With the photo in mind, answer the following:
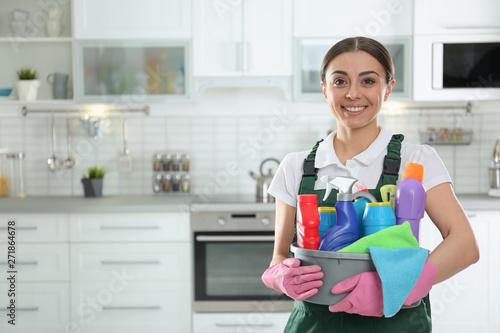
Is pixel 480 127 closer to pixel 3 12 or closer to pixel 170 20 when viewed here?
pixel 170 20

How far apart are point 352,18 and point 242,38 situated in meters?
0.62

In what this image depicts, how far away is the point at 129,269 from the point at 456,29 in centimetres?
220

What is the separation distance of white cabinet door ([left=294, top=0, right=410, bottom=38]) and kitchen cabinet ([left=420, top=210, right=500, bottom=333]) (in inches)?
42.8

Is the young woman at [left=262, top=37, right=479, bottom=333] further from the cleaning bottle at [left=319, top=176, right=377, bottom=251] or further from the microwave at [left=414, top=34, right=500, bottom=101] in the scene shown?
the microwave at [left=414, top=34, right=500, bottom=101]

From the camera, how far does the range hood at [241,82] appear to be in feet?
10.5

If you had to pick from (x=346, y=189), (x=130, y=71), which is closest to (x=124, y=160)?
(x=130, y=71)

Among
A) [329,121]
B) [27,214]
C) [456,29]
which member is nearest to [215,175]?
[329,121]

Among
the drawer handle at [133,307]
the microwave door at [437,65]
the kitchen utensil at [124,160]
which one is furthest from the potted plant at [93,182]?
Answer: the microwave door at [437,65]

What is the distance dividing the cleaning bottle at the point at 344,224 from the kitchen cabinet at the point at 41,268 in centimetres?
228

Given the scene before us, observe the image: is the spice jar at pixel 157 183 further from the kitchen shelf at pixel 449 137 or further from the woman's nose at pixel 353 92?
the woman's nose at pixel 353 92

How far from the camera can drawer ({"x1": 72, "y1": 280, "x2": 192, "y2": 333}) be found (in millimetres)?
2988

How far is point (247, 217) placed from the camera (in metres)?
2.98

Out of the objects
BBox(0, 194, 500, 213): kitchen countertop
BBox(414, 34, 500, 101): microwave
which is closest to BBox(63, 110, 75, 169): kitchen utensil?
BBox(0, 194, 500, 213): kitchen countertop

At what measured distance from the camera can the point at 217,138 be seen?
11.6 ft
